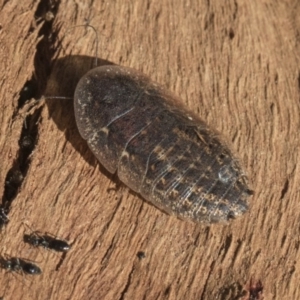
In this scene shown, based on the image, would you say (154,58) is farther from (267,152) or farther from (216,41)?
(267,152)

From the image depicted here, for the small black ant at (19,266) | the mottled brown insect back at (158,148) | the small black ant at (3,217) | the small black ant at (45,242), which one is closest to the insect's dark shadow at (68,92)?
the mottled brown insect back at (158,148)

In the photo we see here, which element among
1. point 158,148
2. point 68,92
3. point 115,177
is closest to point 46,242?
point 115,177

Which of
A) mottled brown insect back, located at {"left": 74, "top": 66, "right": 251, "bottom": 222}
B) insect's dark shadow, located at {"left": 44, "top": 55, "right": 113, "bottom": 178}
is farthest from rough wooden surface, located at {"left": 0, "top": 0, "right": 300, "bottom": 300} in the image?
mottled brown insect back, located at {"left": 74, "top": 66, "right": 251, "bottom": 222}

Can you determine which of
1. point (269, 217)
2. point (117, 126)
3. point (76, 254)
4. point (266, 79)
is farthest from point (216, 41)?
point (76, 254)

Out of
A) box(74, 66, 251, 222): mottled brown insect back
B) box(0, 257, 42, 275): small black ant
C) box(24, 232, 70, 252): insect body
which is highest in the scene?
box(74, 66, 251, 222): mottled brown insect back

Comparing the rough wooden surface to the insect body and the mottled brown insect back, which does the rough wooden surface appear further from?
the mottled brown insect back

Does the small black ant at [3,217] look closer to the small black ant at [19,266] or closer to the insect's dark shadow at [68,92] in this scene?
the small black ant at [19,266]
